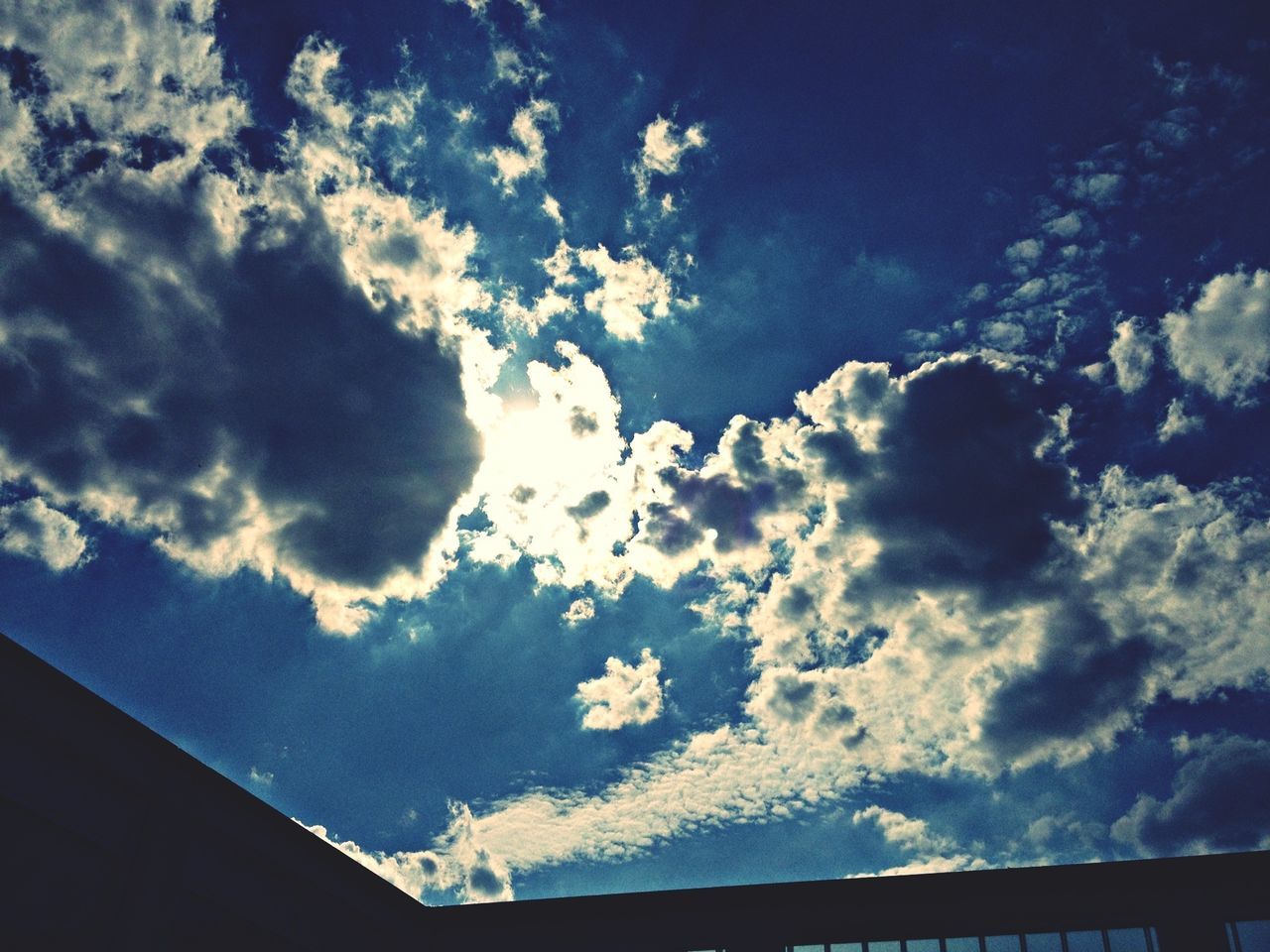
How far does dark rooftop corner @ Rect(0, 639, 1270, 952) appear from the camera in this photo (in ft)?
42.9

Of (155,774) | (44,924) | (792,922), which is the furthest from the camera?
(792,922)

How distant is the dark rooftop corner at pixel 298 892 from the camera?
42.9ft

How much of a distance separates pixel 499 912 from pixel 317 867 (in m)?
6.24

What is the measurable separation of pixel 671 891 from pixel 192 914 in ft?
40.1

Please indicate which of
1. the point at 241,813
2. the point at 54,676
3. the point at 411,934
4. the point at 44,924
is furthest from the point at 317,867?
the point at 54,676

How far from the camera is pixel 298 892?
19.0m

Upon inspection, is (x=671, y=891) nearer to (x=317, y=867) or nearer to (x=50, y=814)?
(x=317, y=867)

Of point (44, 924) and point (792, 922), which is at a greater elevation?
point (792, 922)

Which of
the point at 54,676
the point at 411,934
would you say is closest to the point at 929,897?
the point at 411,934

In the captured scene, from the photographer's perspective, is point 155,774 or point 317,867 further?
point 317,867

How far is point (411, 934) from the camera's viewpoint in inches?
905

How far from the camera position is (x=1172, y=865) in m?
19.2

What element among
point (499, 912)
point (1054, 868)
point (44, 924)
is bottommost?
point (44, 924)

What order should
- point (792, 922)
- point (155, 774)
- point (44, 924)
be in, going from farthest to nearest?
point (792, 922) < point (155, 774) < point (44, 924)
